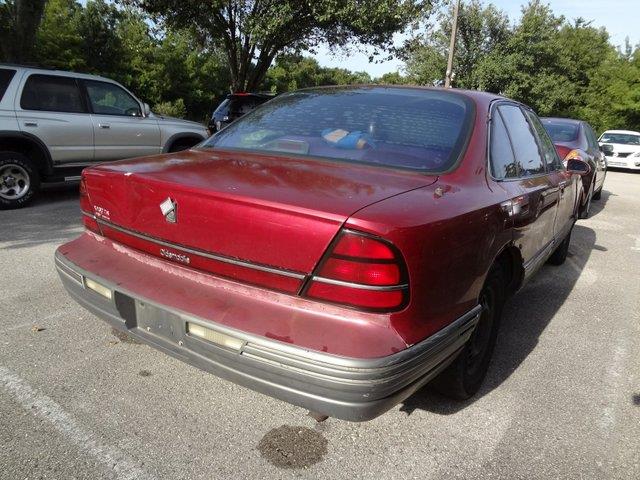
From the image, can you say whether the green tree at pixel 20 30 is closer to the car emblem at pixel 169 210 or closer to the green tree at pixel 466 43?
the car emblem at pixel 169 210

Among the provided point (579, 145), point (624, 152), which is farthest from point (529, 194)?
point (624, 152)

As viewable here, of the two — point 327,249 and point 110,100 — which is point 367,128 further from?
point 110,100

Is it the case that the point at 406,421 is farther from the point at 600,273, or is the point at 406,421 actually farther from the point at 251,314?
the point at 600,273

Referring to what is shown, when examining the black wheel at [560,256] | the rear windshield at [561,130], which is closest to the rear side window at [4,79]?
the black wheel at [560,256]

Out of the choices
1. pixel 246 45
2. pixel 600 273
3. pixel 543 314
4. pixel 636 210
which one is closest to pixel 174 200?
pixel 543 314

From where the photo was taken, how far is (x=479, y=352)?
286cm

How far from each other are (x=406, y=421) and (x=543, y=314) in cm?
210

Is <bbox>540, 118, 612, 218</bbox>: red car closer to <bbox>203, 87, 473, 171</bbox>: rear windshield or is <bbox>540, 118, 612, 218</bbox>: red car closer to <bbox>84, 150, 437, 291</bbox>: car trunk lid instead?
<bbox>203, 87, 473, 171</bbox>: rear windshield

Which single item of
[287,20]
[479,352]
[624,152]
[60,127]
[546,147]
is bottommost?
[624,152]

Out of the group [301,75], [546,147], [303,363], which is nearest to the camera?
[303,363]

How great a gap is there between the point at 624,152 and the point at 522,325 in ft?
53.1

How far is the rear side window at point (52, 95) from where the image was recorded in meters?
6.63

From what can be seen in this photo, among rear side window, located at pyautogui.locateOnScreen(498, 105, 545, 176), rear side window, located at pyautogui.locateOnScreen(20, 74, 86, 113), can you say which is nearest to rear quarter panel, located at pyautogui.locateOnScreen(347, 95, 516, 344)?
rear side window, located at pyautogui.locateOnScreen(498, 105, 545, 176)

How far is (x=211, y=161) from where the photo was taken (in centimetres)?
266
